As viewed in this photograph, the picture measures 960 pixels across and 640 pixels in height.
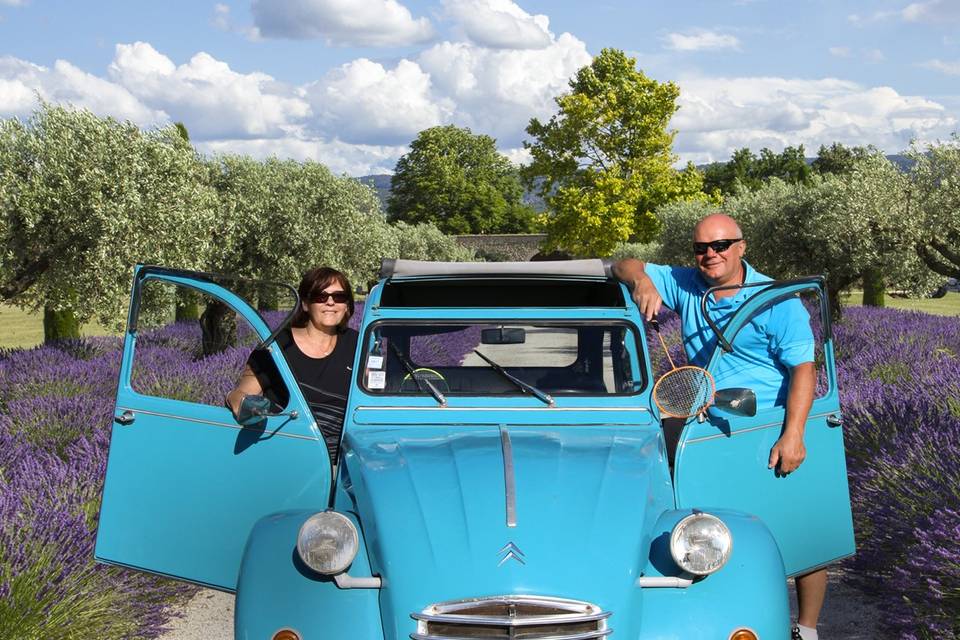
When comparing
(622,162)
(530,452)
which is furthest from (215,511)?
(622,162)

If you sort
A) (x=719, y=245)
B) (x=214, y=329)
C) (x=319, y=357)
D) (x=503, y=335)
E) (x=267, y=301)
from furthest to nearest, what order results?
(x=267, y=301), (x=214, y=329), (x=319, y=357), (x=503, y=335), (x=719, y=245)

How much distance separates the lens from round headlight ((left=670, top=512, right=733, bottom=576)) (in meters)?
3.55

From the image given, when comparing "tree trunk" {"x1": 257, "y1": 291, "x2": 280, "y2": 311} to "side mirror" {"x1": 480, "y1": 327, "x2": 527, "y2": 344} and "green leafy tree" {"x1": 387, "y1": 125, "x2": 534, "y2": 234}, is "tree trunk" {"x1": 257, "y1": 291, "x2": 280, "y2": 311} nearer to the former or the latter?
"side mirror" {"x1": 480, "y1": 327, "x2": 527, "y2": 344}

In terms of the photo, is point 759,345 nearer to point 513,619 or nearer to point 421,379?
point 421,379

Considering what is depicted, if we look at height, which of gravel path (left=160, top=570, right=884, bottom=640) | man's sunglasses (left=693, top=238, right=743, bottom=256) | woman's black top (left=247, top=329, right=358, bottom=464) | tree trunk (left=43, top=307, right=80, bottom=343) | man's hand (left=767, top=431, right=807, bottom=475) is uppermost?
man's sunglasses (left=693, top=238, right=743, bottom=256)

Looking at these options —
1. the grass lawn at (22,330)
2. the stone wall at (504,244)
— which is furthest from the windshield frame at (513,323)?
the stone wall at (504,244)

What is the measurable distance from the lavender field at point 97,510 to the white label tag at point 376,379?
1.80 m

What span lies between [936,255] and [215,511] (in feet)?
66.4

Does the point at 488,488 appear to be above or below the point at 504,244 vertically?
below

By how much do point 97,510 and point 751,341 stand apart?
3915 mm

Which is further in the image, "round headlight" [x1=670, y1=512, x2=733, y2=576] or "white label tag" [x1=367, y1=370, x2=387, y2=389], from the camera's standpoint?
"white label tag" [x1=367, y1=370, x2=387, y2=389]

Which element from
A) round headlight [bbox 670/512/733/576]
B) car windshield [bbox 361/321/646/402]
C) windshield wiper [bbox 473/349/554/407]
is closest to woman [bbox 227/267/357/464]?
car windshield [bbox 361/321/646/402]

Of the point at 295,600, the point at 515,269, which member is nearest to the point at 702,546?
the point at 295,600

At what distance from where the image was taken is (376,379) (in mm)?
4781
